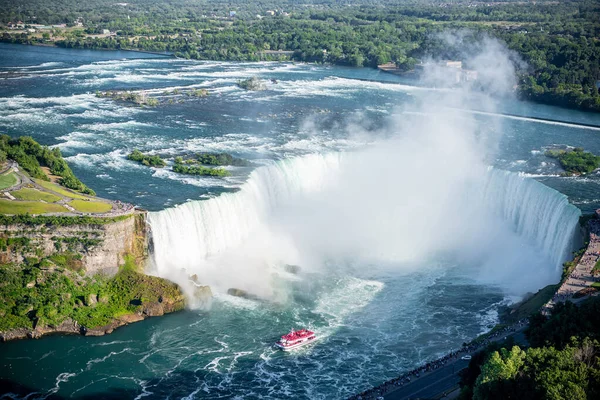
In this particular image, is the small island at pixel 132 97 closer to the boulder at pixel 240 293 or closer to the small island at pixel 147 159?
the small island at pixel 147 159

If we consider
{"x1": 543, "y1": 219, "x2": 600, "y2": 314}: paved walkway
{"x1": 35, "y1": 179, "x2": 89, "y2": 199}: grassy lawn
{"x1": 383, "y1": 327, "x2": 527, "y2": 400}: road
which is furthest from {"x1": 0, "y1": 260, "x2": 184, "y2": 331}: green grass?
{"x1": 543, "y1": 219, "x2": 600, "y2": 314}: paved walkway

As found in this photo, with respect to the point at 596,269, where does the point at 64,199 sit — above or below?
above

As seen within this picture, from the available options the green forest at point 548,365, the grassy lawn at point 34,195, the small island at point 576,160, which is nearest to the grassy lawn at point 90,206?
the grassy lawn at point 34,195

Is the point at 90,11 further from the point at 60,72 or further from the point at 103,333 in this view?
the point at 103,333

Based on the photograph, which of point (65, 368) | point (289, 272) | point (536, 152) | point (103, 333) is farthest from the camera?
point (536, 152)

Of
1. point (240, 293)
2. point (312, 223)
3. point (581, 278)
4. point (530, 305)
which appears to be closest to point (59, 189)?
point (240, 293)

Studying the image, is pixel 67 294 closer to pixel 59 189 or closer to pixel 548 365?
pixel 59 189

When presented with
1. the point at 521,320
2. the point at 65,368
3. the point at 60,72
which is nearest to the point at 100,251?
the point at 65,368
